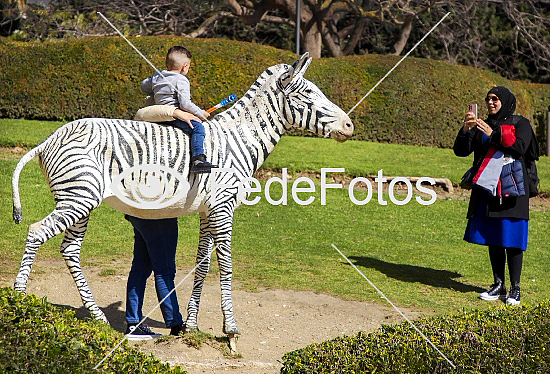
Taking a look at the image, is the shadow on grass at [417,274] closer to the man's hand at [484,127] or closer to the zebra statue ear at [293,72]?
the man's hand at [484,127]

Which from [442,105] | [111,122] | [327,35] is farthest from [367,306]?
[327,35]

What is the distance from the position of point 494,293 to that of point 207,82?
11323 millimetres

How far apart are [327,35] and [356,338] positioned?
2186 cm

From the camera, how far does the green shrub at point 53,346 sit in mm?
4520

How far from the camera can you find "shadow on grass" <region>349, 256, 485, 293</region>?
981cm

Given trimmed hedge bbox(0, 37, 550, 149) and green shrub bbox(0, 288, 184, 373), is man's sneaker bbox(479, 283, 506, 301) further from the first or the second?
trimmed hedge bbox(0, 37, 550, 149)

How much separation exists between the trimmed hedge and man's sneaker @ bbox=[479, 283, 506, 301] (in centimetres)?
1072

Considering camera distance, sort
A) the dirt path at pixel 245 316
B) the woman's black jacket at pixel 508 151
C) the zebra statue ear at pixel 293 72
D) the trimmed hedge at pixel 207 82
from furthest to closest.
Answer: the trimmed hedge at pixel 207 82
the woman's black jacket at pixel 508 151
the zebra statue ear at pixel 293 72
the dirt path at pixel 245 316

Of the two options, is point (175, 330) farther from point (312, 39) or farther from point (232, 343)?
point (312, 39)

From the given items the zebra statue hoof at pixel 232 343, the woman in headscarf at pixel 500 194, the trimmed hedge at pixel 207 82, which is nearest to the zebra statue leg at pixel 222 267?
the zebra statue hoof at pixel 232 343

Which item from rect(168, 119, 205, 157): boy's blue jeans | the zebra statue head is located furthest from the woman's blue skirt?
rect(168, 119, 205, 157): boy's blue jeans

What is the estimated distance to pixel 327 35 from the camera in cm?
A: 2633

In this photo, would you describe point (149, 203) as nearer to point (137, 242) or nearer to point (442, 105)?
point (137, 242)

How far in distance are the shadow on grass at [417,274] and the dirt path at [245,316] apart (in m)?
1.45
